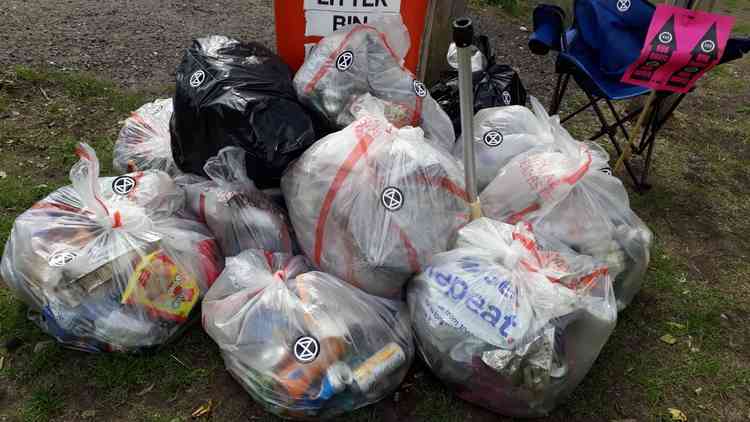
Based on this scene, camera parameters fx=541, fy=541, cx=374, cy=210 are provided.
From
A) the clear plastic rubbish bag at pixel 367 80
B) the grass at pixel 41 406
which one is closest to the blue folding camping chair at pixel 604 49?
the clear plastic rubbish bag at pixel 367 80

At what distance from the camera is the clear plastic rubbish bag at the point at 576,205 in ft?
6.57

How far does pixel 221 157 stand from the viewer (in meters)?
1.93

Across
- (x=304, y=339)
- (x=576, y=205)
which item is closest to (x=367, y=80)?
(x=576, y=205)

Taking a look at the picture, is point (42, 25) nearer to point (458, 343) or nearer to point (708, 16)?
point (458, 343)

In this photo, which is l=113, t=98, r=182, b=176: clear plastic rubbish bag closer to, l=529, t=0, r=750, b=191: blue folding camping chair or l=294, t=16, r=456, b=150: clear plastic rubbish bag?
l=294, t=16, r=456, b=150: clear plastic rubbish bag

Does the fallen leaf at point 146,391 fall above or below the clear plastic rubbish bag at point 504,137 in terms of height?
below

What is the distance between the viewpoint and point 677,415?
184 cm

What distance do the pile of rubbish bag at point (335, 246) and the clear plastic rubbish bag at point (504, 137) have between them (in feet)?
0.04

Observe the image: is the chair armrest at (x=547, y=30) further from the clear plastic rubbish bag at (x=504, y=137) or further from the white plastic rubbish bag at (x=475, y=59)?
the clear plastic rubbish bag at (x=504, y=137)

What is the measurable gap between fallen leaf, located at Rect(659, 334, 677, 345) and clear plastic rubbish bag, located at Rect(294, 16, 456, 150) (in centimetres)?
115

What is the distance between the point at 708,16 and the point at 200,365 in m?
2.70

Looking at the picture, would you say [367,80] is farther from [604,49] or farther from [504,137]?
[604,49]

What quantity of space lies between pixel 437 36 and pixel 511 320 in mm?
1677

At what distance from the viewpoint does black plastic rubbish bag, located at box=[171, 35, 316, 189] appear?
1.91m
